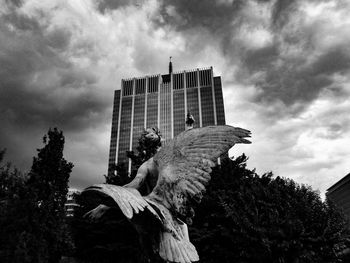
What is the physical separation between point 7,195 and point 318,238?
16.0 meters

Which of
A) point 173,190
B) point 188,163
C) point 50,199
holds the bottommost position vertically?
point 173,190

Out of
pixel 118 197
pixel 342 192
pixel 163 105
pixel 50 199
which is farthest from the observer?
pixel 163 105

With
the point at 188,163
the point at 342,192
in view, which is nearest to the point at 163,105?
the point at 342,192

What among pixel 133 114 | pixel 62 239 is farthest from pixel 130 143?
pixel 62 239

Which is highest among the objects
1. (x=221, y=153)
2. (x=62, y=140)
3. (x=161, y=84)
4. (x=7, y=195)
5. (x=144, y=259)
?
(x=161, y=84)

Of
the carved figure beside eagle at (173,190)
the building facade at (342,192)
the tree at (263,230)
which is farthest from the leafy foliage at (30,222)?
the building facade at (342,192)

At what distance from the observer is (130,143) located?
111 meters

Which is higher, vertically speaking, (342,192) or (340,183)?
(340,183)

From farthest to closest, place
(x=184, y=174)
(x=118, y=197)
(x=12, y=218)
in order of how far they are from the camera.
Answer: (x=12, y=218)
(x=184, y=174)
(x=118, y=197)

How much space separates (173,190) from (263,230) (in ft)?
38.4

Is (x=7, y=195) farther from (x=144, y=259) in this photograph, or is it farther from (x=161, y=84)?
(x=161, y=84)

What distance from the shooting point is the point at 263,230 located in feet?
42.5

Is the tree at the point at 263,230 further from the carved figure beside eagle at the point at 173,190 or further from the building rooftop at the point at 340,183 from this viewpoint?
the building rooftop at the point at 340,183

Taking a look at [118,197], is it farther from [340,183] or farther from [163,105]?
[163,105]
